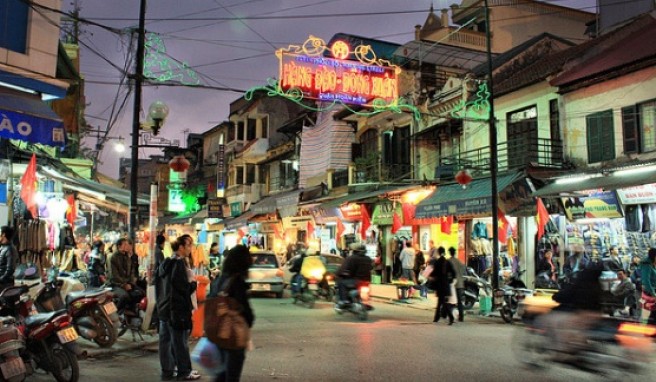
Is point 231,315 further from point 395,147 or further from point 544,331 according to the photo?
point 395,147

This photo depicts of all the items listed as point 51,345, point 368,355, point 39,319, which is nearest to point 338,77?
point 368,355

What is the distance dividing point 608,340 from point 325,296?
462 inches

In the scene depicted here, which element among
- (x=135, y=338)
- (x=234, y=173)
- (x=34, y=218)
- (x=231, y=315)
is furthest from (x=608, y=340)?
(x=234, y=173)

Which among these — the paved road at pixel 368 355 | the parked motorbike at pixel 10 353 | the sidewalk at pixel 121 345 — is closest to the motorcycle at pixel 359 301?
the paved road at pixel 368 355

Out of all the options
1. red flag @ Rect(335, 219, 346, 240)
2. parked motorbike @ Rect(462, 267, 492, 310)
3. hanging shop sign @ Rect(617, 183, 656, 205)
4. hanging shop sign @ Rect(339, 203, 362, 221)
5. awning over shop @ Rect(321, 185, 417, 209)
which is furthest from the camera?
red flag @ Rect(335, 219, 346, 240)

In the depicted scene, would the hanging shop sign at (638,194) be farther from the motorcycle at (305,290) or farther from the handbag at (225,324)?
the handbag at (225,324)

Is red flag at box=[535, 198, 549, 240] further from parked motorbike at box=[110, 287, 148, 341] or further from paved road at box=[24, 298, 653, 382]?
parked motorbike at box=[110, 287, 148, 341]

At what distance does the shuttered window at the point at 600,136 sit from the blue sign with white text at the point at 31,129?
15414 mm

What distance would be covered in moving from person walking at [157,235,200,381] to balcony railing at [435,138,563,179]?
1439cm

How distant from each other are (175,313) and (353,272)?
7.40 m

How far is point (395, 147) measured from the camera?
91.5ft

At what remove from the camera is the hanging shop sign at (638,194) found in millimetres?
15430

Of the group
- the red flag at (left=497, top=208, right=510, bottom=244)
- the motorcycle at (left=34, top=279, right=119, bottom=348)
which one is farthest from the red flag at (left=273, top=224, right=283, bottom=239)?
the motorcycle at (left=34, top=279, right=119, bottom=348)

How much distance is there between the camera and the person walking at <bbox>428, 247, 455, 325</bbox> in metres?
13.8
